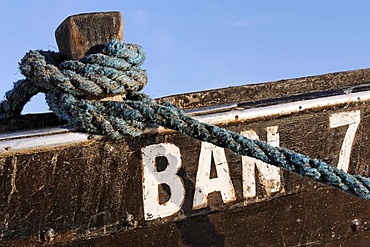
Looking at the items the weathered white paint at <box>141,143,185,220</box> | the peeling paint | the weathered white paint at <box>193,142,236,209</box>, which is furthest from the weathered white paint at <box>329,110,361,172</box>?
the peeling paint

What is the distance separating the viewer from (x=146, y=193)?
6.88 ft

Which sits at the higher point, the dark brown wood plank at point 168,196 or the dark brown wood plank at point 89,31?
the dark brown wood plank at point 89,31

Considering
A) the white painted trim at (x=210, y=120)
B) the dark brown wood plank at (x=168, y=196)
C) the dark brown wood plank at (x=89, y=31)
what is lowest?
the dark brown wood plank at (x=168, y=196)

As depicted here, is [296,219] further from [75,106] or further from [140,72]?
[75,106]

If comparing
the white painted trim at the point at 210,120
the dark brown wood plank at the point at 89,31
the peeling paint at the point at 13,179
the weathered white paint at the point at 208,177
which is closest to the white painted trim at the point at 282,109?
the white painted trim at the point at 210,120

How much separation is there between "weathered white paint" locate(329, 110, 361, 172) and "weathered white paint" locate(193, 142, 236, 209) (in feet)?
1.83

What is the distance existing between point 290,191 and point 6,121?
1196 millimetres

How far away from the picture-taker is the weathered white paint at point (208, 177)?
2.21m

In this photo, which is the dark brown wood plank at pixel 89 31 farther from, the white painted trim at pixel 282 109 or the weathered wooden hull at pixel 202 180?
the white painted trim at pixel 282 109

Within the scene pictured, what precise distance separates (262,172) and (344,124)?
18.3 inches

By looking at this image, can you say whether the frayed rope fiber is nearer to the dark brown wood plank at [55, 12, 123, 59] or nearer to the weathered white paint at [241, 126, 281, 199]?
the dark brown wood plank at [55, 12, 123, 59]

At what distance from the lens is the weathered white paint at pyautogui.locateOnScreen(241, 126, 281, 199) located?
232cm

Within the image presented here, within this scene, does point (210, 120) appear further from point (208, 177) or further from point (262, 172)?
point (262, 172)

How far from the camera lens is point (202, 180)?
2.21 m
